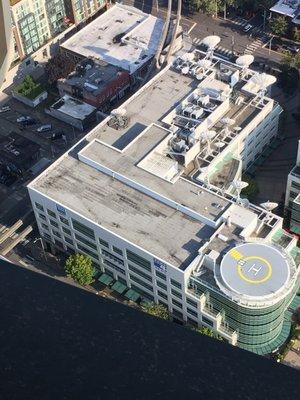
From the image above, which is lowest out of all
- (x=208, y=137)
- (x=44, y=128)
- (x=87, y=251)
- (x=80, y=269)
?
(x=80, y=269)

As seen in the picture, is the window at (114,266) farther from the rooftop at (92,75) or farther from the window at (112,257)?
the rooftop at (92,75)

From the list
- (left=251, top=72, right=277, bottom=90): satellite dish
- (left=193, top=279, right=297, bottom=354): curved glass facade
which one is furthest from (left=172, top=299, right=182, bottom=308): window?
(left=251, top=72, right=277, bottom=90): satellite dish

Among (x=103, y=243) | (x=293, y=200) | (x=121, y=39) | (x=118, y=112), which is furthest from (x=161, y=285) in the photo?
(x=121, y=39)

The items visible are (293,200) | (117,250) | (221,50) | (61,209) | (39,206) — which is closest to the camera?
(117,250)

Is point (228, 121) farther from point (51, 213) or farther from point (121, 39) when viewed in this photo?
point (121, 39)

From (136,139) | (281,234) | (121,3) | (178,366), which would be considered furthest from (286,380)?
(121,3)

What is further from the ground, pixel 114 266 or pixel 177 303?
pixel 114 266

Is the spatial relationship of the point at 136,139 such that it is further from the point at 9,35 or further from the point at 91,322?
the point at 91,322

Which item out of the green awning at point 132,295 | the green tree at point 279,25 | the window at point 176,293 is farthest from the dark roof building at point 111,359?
the green tree at point 279,25
